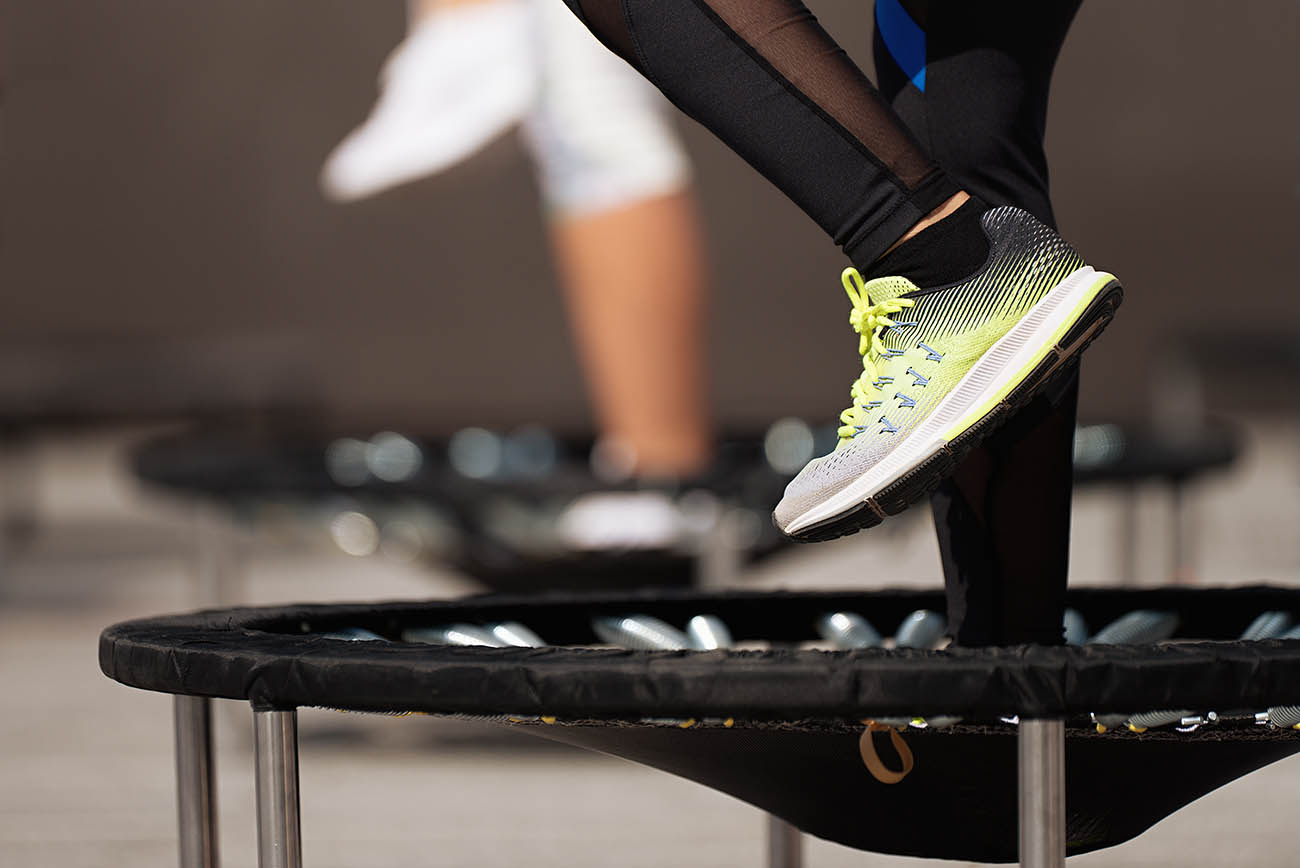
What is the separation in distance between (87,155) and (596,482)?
A: 5.99 m

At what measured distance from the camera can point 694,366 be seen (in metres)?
2.31

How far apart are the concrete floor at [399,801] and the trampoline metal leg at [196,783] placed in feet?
1.23

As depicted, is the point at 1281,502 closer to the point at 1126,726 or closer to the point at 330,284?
the point at 330,284

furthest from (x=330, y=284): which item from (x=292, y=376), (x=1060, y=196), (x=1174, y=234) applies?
(x=1174, y=234)

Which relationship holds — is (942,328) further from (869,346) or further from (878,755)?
(878,755)

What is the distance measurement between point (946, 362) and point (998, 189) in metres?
0.15

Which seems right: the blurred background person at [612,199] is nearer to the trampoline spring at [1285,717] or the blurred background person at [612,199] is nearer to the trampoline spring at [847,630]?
the trampoline spring at [847,630]

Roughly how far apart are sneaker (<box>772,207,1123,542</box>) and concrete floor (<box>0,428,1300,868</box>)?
227 mm

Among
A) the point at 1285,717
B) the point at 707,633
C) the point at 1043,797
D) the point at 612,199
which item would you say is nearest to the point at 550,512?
the point at 612,199

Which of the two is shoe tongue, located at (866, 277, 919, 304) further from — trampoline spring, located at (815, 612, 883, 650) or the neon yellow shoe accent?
trampoline spring, located at (815, 612, 883, 650)

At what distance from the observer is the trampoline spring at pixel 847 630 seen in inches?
50.3

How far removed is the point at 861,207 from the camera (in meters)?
0.85

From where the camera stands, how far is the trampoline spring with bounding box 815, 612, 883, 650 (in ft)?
4.19

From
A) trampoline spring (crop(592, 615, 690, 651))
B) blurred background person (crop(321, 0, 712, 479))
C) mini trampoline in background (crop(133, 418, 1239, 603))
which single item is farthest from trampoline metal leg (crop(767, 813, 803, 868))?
blurred background person (crop(321, 0, 712, 479))
